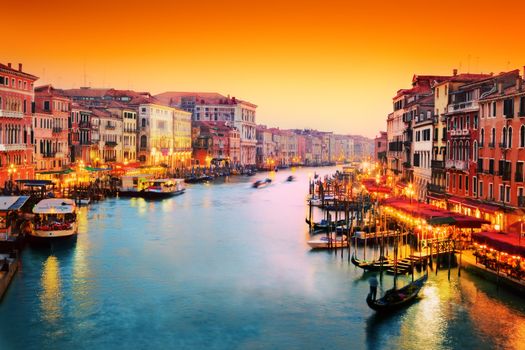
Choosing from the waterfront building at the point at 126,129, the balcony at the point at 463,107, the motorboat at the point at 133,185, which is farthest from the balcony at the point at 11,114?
the balcony at the point at 463,107

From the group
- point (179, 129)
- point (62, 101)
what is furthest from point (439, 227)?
point (179, 129)

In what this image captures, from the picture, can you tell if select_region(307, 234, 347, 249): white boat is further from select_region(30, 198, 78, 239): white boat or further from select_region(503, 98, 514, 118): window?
select_region(30, 198, 78, 239): white boat

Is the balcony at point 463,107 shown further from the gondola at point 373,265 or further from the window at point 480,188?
the gondola at point 373,265

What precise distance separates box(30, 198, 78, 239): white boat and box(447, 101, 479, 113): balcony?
14158 mm

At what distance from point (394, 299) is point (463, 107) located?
37.5ft

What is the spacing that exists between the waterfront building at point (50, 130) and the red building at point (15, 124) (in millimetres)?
3655

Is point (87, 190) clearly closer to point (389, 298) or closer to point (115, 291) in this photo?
point (115, 291)

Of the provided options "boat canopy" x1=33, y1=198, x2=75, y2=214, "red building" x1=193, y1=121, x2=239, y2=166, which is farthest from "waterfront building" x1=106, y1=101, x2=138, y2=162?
"boat canopy" x1=33, y1=198, x2=75, y2=214

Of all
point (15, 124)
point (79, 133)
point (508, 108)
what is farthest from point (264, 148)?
point (508, 108)

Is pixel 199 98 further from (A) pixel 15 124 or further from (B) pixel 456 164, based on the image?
(B) pixel 456 164

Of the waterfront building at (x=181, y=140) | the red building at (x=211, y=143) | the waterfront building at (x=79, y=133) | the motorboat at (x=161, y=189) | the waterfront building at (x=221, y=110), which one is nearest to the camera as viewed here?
the motorboat at (x=161, y=189)

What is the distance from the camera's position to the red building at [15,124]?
30422 millimetres

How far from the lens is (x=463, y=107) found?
23.6 m

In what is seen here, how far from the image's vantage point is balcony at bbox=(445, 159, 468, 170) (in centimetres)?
2304
